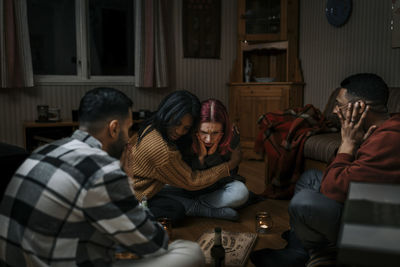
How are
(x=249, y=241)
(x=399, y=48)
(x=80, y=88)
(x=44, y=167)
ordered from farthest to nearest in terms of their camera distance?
1. (x=80, y=88)
2. (x=399, y=48)
3. (x=249, y=241)
4. (x=44, y=167)

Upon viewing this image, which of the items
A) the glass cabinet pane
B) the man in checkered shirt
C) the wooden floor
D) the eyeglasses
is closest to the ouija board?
the wooden floor

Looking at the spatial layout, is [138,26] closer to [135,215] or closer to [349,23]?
[349,23]

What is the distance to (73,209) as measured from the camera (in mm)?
1113

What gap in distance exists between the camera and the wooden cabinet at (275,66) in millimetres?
4730

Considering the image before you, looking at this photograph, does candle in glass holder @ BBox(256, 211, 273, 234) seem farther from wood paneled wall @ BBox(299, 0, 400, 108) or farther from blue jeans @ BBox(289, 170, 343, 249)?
wood paneled wall @ BBox(299, 0, 400, 108)

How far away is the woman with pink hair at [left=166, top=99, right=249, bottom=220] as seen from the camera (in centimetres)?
253

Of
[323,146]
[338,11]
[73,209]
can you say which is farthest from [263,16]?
[73,209]

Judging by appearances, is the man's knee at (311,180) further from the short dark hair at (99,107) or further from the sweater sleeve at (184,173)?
the short dark hair at (99,107)

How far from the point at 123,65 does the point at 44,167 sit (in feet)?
13.1

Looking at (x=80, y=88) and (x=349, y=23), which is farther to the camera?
(x=80, y=88)

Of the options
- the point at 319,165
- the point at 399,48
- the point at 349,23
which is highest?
the point at 349,23

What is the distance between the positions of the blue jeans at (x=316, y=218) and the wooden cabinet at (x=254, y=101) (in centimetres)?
303

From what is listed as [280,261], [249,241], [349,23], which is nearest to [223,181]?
[249,241]

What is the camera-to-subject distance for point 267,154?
3.34 metres
